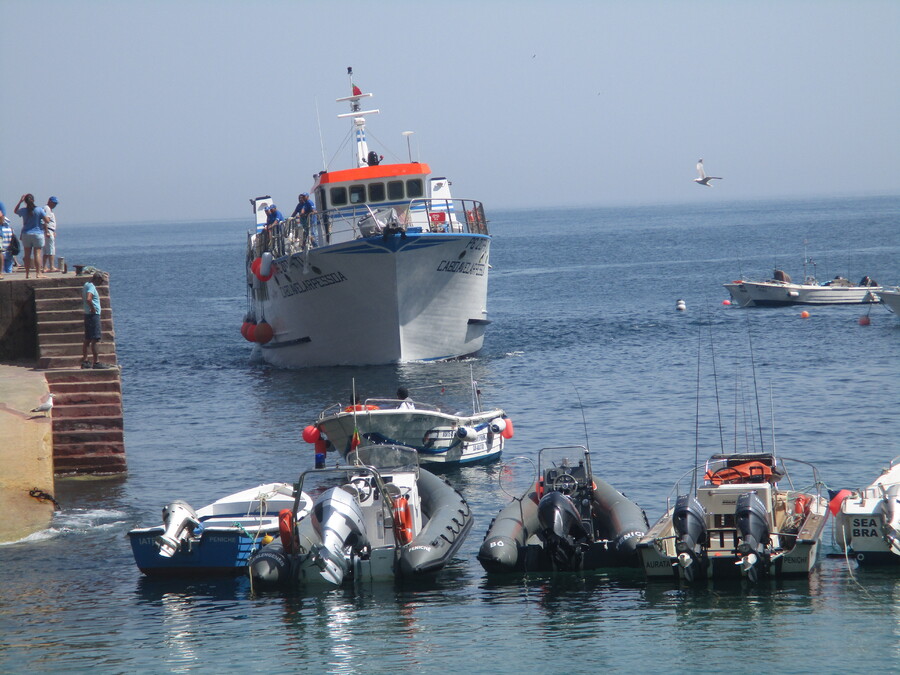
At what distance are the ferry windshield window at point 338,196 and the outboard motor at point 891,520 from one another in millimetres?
20055

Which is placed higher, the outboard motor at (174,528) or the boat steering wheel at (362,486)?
the boat steering wheel at (362,486)

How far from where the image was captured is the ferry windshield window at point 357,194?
98.6 ft

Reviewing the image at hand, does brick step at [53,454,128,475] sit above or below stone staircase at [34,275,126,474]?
below

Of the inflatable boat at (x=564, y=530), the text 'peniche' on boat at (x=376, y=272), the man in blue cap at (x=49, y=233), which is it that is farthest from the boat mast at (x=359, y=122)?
the inflatable boat at (x=564, y=530)

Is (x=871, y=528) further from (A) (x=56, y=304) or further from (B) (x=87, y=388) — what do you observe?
(A) (x=56, y=304)

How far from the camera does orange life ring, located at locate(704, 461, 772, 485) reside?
13383 mm

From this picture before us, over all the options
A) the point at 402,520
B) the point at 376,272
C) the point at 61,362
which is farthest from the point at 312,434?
the point at 376,272

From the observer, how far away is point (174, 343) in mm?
40469

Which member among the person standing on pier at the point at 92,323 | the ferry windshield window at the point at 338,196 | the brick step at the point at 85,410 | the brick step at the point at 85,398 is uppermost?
Answer: the ferry windshield window at the point at 338,196

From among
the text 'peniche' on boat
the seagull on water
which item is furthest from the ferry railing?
the seagull on water

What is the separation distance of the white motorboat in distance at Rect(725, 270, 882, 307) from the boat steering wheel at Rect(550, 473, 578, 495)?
3273 centimetres

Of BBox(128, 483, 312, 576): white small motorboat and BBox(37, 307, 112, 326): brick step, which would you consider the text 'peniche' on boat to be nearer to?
BBox(37, 307, 112, 326): brick step

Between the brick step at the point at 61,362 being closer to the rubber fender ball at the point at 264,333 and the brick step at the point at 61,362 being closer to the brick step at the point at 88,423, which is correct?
the brick step at the point at 88,423

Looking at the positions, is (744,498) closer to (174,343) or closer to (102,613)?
(102,613)
